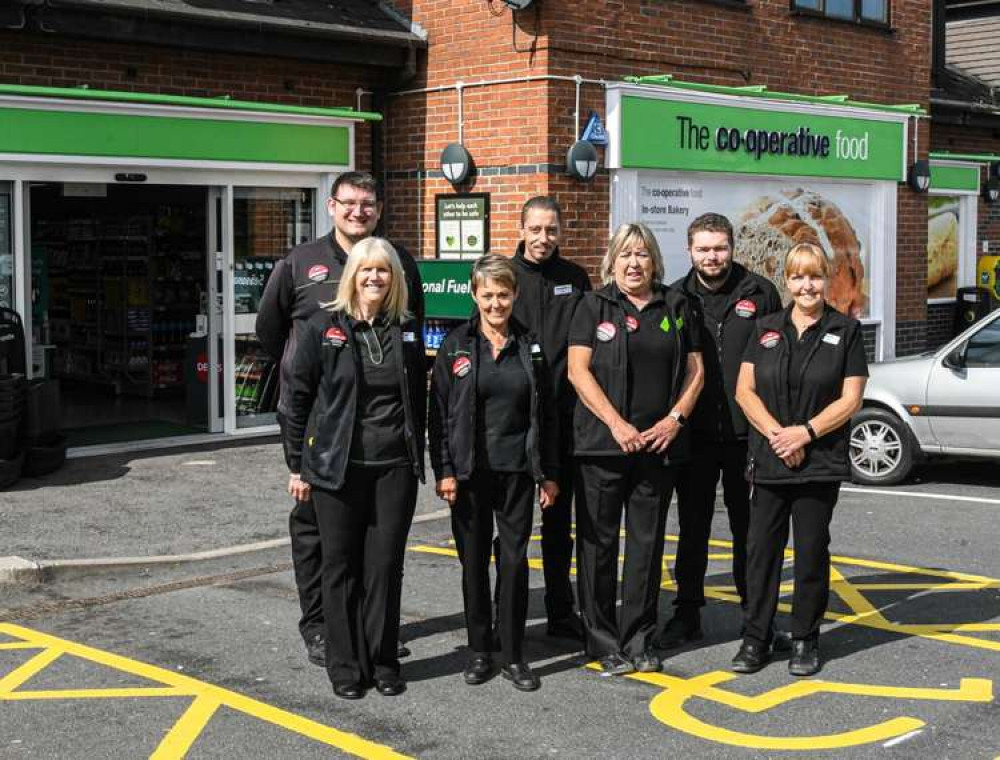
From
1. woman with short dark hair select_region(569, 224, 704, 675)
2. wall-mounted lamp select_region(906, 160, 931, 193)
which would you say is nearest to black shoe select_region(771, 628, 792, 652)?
woman with short dark hair select_region(569, 224, 704, 675)

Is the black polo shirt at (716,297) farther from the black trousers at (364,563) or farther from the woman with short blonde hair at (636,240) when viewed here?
the black trousers at (364,563)

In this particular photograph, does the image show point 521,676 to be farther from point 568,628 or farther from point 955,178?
point 955,178

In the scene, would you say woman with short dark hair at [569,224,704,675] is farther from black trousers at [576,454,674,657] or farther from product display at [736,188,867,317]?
product display at [736,188,867,317]

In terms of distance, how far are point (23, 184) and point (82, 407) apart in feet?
15.1

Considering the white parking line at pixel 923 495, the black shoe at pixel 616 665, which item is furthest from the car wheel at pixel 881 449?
the black shoe at pixel 616 665

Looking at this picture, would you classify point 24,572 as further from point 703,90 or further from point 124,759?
Result: point 703,90

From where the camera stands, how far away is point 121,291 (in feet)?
53.8

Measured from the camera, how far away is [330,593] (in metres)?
6.04

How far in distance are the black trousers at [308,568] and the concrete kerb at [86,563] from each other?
85.6 inches

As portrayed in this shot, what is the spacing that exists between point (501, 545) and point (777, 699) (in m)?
1.32

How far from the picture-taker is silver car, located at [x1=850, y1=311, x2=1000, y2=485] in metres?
11.0

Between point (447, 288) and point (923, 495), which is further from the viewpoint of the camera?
point (447, 288)

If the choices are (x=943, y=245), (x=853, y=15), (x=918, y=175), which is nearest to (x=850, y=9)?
(x=853, y=15)

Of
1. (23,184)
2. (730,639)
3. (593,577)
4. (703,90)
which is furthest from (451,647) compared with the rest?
(703,90)
